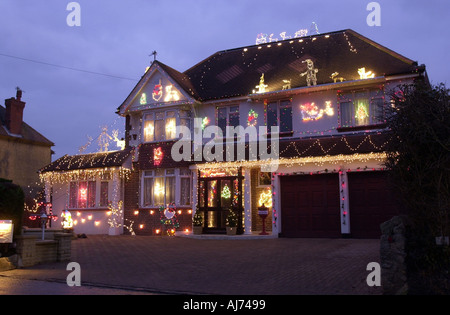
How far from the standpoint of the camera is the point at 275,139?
17891 millimetres

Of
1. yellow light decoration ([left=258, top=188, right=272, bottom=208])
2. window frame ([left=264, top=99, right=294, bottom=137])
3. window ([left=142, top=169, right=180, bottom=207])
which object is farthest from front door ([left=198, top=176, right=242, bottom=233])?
window frame ([left=264, top=99, right=294, bottom=137])

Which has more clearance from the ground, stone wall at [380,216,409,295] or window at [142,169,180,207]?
window at [142,169,180,207]

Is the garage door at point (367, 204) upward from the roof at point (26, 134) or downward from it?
downward

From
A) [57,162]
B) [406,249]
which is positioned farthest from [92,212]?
[406,249]

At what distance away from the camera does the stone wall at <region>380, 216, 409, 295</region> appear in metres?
6.19

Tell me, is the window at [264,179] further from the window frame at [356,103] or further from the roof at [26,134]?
the roof at [26,134]

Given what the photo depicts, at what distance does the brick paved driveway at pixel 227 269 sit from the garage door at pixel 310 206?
108 inches

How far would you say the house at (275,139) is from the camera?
641 inches

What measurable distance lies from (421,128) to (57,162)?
20.2 m

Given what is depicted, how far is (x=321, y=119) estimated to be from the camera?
17438 mm

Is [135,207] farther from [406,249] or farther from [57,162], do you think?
[406,249]

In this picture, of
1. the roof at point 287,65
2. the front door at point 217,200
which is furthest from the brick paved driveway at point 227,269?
the roof at point 287,65

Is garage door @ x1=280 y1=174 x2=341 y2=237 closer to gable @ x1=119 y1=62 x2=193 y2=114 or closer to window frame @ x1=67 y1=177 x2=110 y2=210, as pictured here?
gable @ x1=119 y1=62 x2=193 y2=114

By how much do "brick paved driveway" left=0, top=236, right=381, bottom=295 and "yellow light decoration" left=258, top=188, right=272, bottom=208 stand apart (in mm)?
4442
